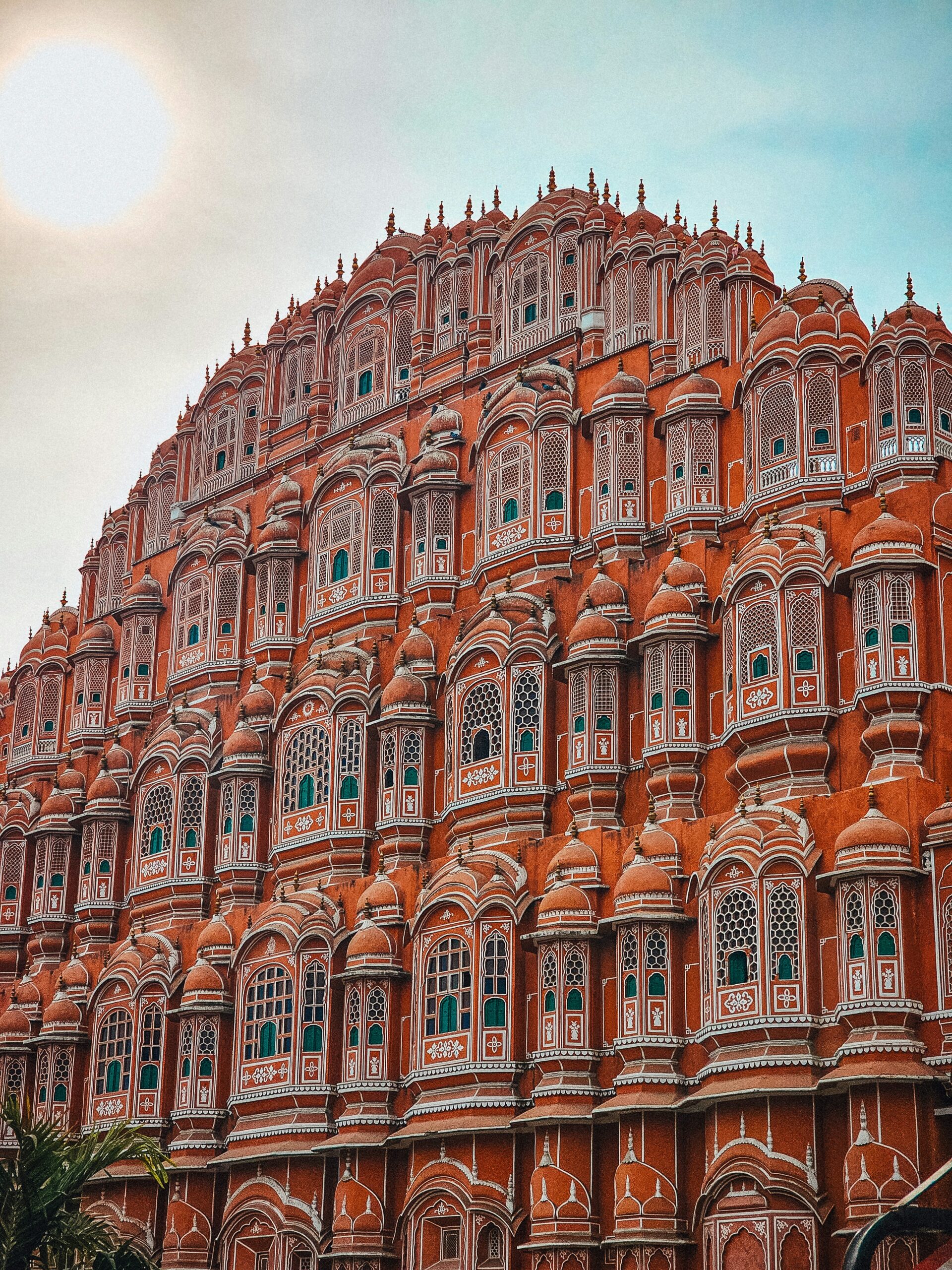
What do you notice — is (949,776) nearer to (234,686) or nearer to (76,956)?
(234,686)

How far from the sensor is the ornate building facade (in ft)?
118

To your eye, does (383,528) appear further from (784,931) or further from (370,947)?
(784,931)

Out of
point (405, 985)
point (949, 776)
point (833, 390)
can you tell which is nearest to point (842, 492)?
point (833, 390)

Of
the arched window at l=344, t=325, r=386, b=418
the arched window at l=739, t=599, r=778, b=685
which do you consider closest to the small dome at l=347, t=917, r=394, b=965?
the arched window at l=739, t=599, r=778, b=685

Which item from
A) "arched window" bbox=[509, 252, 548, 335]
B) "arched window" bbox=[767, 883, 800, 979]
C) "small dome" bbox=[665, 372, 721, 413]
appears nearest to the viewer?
"arched window" bbox=[767, 883, 800, 979]

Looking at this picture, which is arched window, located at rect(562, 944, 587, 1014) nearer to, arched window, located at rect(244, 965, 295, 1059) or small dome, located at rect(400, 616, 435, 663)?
arched window, located at rect(244, 965, 295, 1059)

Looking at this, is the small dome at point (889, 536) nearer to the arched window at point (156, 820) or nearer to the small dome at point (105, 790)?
the arched window at point (156, 820)

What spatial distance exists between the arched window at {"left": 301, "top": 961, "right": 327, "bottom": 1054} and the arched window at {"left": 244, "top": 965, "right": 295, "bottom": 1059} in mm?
468

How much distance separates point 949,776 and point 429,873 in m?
11.5

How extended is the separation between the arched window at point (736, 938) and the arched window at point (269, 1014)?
1201 centimetres

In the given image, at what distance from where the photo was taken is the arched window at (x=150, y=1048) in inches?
1916

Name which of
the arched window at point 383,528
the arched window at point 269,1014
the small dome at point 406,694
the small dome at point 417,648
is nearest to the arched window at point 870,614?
the small dome at point 406,694

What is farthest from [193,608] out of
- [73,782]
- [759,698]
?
[759,698]

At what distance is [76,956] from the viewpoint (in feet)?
179
